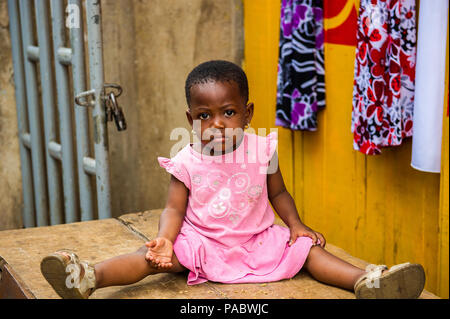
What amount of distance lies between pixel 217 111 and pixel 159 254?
453 mm

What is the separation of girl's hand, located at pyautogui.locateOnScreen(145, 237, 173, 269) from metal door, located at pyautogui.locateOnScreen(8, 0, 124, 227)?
102cm

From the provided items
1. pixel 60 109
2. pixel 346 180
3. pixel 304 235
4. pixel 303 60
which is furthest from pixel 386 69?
pixel 60 109

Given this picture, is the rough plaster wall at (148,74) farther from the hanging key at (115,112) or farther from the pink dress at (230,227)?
the pink dress at (230,227)

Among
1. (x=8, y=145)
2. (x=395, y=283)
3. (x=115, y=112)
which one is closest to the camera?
(x=395, y=283)

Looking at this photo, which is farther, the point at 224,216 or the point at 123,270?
the point at 224,216

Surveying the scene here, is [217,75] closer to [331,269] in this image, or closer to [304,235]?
[304,235]

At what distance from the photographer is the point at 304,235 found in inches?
71.1

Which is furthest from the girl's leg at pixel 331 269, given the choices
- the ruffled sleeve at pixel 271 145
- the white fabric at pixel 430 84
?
the white fabric at pixel 430 84

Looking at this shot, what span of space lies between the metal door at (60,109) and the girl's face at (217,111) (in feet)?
3.06

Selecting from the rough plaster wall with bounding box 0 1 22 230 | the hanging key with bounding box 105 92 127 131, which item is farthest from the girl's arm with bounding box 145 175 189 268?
the rough plaster wall with bounding box 0 1 22 230

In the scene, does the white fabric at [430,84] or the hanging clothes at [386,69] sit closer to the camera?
the white fabric at [430,84]

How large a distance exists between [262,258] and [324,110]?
4.22ft

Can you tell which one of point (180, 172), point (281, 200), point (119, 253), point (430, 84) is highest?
point (430, 84)

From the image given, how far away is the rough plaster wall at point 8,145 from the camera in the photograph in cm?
343
